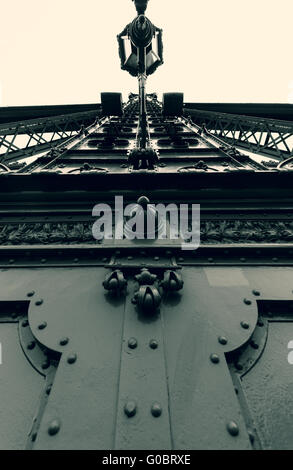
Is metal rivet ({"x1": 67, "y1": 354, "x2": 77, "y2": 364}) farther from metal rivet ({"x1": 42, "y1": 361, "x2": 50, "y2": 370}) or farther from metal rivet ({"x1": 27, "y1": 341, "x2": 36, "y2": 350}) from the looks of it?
metal rivet ({"x1": 27, "y1": 341, "x2": 36, "y2": 350})

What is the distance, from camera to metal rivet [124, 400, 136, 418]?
5.36 ft

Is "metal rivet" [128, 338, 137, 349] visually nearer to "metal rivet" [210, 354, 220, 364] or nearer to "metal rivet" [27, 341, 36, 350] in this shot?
"metal rivet" [210, 354, 220, 364]

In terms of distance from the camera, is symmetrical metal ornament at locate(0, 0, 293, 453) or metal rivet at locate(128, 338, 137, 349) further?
metal rivet at locate(128, 338, 137, 349)

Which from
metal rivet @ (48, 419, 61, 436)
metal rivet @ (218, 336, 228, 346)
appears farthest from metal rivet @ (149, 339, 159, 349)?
metal rivet @ (48, 419, 61, 436)

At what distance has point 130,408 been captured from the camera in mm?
1650

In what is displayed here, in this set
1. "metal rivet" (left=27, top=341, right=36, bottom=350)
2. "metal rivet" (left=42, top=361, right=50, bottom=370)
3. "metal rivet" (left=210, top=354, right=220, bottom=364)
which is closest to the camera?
"metal rivet" (left=210, top=354, right=220, bottom=364)

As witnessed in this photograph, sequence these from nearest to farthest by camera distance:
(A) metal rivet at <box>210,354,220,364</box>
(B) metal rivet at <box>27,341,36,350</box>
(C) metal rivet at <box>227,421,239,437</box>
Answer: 1. (C) metal rivet at <box>227,421,239,437</box>
2. (A) metal rivet at <box>210,354,220,364</box>
3. (B) metal rivet at <box>27,341,36,350</box>

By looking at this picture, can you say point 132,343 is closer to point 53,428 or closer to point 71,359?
point 71,359

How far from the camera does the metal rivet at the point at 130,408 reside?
1.63 metres

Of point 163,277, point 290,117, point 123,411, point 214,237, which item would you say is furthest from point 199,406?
point 290,117

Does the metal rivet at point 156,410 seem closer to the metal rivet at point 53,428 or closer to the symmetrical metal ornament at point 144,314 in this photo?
the symmetrical metal ornament at point 144,314

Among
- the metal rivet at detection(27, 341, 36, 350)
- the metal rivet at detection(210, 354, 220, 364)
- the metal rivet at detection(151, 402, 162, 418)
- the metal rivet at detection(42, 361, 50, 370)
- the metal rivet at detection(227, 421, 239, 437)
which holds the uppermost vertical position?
the metal rivet at detection(27, 341, 36, 350)

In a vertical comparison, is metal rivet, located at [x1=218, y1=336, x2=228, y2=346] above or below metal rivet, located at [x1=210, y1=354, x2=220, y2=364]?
above

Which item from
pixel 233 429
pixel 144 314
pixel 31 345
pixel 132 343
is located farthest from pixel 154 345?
pixel 31 345
